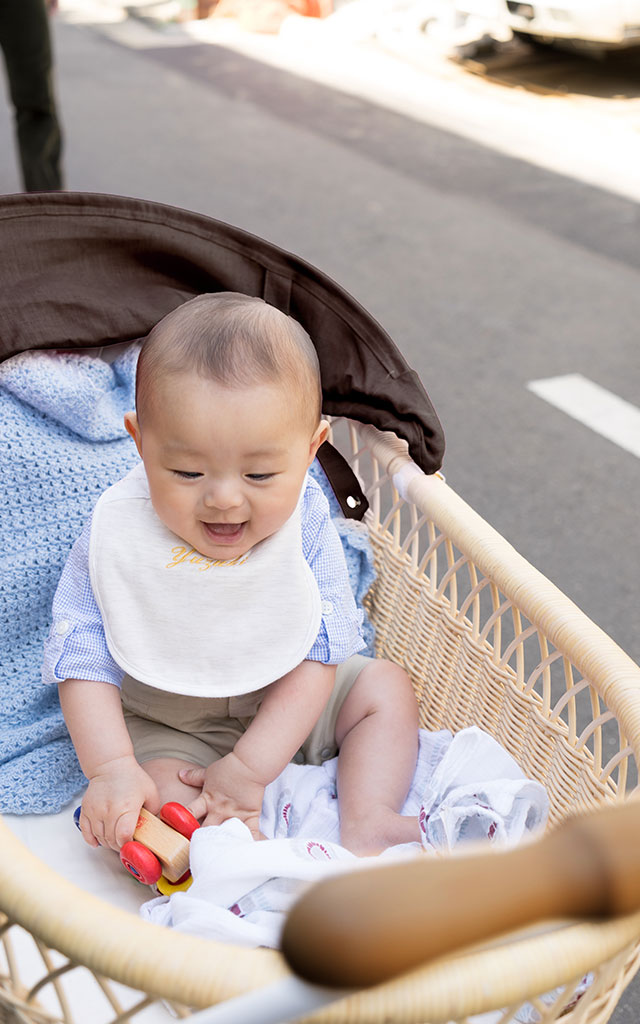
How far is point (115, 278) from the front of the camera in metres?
1.40

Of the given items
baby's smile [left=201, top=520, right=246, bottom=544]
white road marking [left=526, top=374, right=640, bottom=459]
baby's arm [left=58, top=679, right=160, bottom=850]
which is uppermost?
baby's smile [left=201, top=520, right=246, bottom=544]

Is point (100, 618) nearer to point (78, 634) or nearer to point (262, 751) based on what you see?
point (78, 634)

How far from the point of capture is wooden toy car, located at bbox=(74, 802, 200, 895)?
105 centimetres

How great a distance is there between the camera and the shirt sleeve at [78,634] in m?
1.17

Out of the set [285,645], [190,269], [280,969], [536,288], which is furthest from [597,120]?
[280,969]

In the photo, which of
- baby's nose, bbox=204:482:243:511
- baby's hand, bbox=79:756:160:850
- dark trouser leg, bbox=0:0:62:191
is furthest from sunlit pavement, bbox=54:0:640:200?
baby's hand, bbox=79:756:160:850

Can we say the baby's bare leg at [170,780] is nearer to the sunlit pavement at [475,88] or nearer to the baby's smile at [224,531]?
the baby's smile at [224,531]

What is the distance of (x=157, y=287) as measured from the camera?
1.41 meters

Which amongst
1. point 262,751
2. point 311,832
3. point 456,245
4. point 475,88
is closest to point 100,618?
point 262,751

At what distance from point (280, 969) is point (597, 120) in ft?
15.2

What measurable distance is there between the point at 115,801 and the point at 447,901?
28.2 inches

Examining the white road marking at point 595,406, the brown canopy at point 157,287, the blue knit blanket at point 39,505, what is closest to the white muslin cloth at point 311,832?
the blue knit blanket at point 39,505

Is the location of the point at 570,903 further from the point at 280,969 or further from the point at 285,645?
the point at 285,645

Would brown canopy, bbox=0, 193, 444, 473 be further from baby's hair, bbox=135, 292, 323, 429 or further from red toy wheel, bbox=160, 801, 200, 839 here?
red toy wheel, bbox=160, 801, 200, 839
